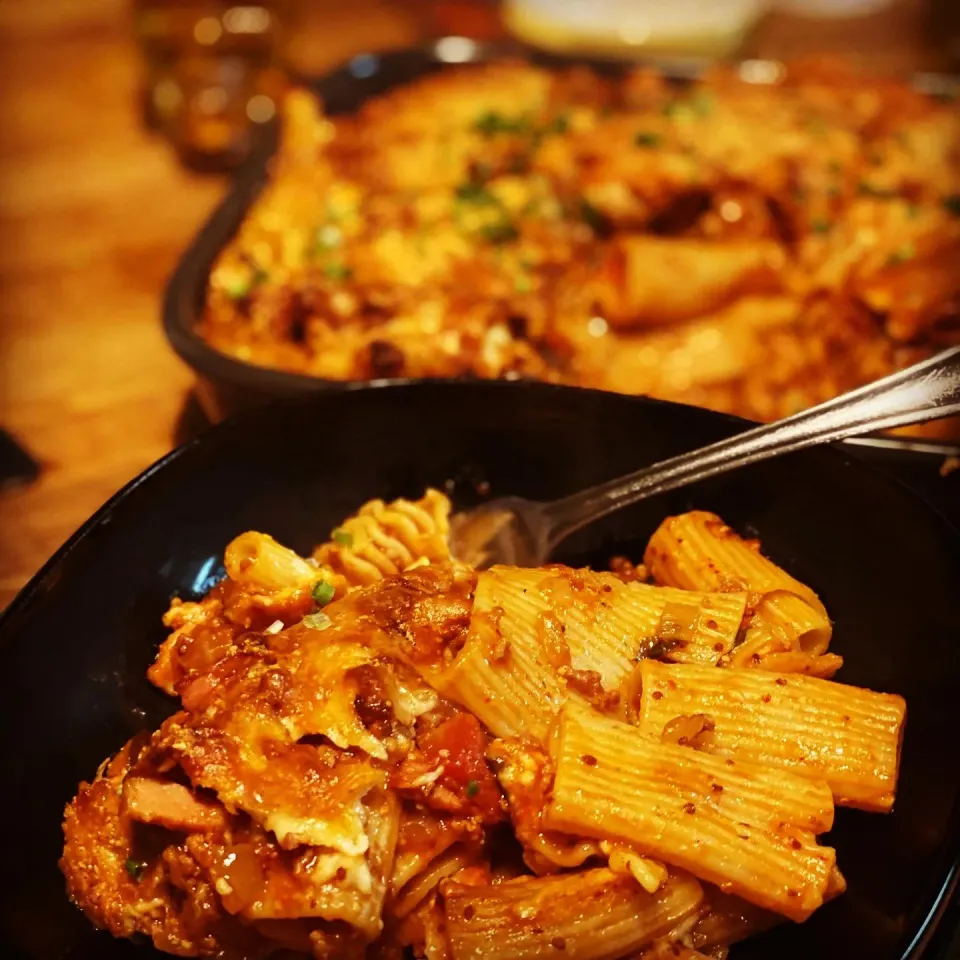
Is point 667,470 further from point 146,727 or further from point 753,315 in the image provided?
point 753,315

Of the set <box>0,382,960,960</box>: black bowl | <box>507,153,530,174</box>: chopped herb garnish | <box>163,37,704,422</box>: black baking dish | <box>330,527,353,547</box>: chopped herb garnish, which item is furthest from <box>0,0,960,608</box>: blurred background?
<box>507,153,530,174</box>: chopped herb garnish

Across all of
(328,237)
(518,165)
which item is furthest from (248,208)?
(518,165)

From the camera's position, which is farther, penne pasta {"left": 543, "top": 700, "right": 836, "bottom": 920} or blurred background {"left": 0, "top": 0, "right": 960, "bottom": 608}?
blurred background {"left": 0, "top": 0, "right": 960, "bottom": 608}

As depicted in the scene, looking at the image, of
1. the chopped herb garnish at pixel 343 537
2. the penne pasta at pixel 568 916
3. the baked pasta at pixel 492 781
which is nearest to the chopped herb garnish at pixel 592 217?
the chopped herb garnish at pixel 343 537

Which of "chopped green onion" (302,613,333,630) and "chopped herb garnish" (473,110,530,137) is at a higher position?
"chopped green onion" (302,613,333,630)

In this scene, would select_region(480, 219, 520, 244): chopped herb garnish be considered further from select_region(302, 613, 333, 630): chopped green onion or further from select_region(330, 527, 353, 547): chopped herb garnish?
select_region(302, 613, 333, 630): chopped green onion

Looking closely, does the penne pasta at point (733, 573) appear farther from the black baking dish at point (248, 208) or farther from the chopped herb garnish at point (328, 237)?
the chopped herb garnish at point (328, 237)

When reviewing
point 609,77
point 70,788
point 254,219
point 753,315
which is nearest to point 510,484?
point 70,788

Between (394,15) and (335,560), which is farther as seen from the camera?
(394,15)
